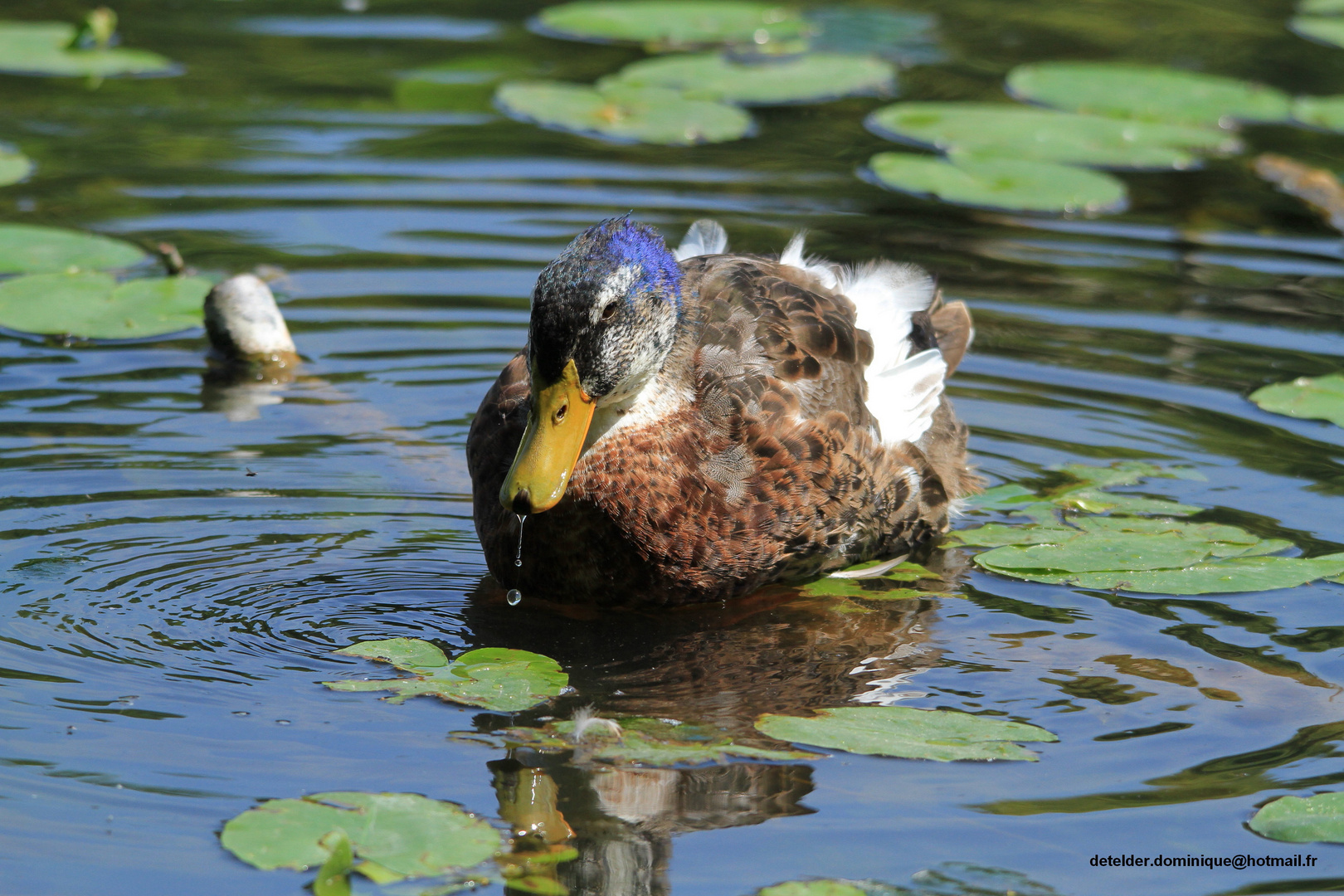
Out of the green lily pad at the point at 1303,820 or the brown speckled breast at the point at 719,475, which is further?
the brown speckled breast at the point at 719,475

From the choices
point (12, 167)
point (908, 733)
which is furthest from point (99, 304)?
point (908, 733)

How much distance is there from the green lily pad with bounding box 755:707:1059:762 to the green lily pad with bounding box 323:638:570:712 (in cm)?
70

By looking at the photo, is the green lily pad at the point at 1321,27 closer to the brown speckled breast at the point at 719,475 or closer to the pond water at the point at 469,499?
the pond water at the point at 469,499

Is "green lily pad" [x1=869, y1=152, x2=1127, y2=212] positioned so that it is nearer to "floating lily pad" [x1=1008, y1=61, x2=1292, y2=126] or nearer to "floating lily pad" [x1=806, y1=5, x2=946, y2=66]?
"floating lily pad" [x1=1008, y1=61, x2=1292, y2=126]

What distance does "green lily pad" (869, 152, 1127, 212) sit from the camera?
9.61 meters

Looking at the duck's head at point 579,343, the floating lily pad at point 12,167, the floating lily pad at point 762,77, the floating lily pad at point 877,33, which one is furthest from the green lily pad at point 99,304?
the floating lily pad at point 877,33

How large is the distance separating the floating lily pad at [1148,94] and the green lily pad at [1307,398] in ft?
13.3

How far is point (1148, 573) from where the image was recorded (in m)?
5.99

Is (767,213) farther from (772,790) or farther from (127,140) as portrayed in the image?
(772,790)

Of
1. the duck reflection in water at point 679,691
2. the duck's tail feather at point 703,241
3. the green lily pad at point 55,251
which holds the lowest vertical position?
the duck reflection in water at point 679,691

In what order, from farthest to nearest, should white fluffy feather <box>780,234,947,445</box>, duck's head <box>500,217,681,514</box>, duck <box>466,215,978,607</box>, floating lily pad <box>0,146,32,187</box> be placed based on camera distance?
floating lily pad <box>0,146,32,187</box>
white fluffy feather <box>780,234,947,445</box>
duck <box>466,215,978,607</box>
duck's head <box>500,217,681,514</box>

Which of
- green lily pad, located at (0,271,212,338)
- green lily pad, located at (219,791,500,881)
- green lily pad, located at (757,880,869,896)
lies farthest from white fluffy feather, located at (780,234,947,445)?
green lily pad, located at (0,271,212,338)

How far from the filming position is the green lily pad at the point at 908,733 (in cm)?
461

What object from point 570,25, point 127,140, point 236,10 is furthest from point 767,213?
point 236,10
